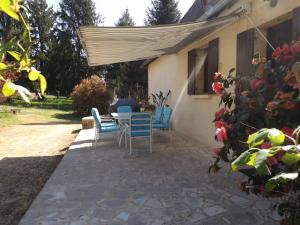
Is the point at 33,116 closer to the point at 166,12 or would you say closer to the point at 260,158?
the point at 166,12

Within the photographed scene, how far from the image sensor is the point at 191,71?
1079 centimetres

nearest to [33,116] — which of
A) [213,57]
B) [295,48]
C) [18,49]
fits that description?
[213,57]

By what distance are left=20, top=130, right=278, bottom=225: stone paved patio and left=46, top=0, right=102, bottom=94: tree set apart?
3238 centimetres

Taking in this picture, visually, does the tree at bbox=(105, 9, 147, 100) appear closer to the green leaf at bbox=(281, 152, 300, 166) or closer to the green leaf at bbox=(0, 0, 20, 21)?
the green leaf at bbox=(281, 152, 300, 166)

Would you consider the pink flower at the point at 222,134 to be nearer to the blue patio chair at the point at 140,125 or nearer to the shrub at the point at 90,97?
the blue patio chair at the point at 140,125

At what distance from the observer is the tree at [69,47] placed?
3897cm

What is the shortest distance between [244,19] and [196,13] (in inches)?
159

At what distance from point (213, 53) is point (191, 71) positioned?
2110mm

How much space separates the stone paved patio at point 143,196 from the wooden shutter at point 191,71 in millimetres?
3268

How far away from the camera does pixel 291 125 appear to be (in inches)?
108

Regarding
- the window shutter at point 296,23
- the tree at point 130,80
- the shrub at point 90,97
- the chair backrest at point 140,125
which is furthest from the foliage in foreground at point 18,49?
the tree at point 130,80

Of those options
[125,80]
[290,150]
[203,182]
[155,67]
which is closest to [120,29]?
[203,182]

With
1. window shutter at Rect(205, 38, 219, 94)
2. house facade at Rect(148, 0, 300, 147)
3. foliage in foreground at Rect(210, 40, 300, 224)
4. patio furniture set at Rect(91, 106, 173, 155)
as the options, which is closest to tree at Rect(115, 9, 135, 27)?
house facade at Rect(148, 0, 300, 147)

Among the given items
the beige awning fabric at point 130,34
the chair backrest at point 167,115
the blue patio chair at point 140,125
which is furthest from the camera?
the chair backrest at point 167,115
